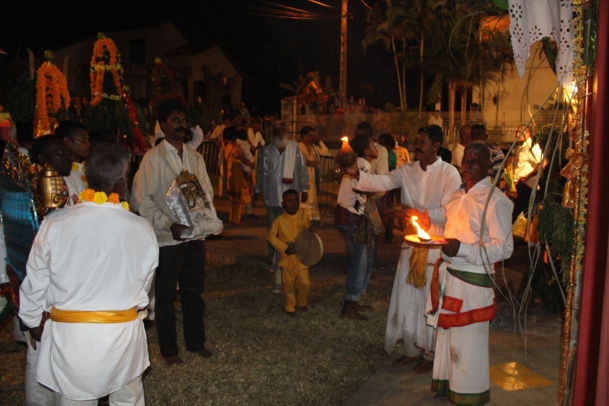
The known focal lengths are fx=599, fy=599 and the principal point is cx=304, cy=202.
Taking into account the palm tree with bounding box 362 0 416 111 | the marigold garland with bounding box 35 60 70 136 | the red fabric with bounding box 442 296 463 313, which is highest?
the palm tree with bounding box 362 0 416 111

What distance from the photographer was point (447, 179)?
552cm

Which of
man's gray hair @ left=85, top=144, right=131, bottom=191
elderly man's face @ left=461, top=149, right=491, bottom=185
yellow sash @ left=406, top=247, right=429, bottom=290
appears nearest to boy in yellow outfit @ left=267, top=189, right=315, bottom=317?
yellow sash @ left=406, top=247, right=429, bottom=290

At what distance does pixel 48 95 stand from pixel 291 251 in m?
3.39

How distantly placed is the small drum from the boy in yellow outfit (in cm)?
9

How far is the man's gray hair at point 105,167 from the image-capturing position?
3.44 metres

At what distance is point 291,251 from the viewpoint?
23.3 feet

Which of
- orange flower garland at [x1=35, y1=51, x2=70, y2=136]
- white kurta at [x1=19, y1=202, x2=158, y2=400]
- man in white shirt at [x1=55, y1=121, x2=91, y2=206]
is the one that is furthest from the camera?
orange flower garland at [x1=35, y1=51, x2=70, y2=136]

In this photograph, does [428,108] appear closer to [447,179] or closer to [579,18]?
[447,179]

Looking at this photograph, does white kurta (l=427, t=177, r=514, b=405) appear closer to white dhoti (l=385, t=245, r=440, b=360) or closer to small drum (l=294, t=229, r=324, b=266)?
white dhoti (l=385, t=245, r=440, b=360)

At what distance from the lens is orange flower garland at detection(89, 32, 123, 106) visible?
7.57 meters

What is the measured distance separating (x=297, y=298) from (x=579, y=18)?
5.29 metres

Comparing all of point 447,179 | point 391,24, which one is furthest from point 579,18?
point 391,24

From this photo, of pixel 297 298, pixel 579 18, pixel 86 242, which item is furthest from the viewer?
pixel 297 298

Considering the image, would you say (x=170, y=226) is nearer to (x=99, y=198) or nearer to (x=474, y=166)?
(x=99, y=198)
